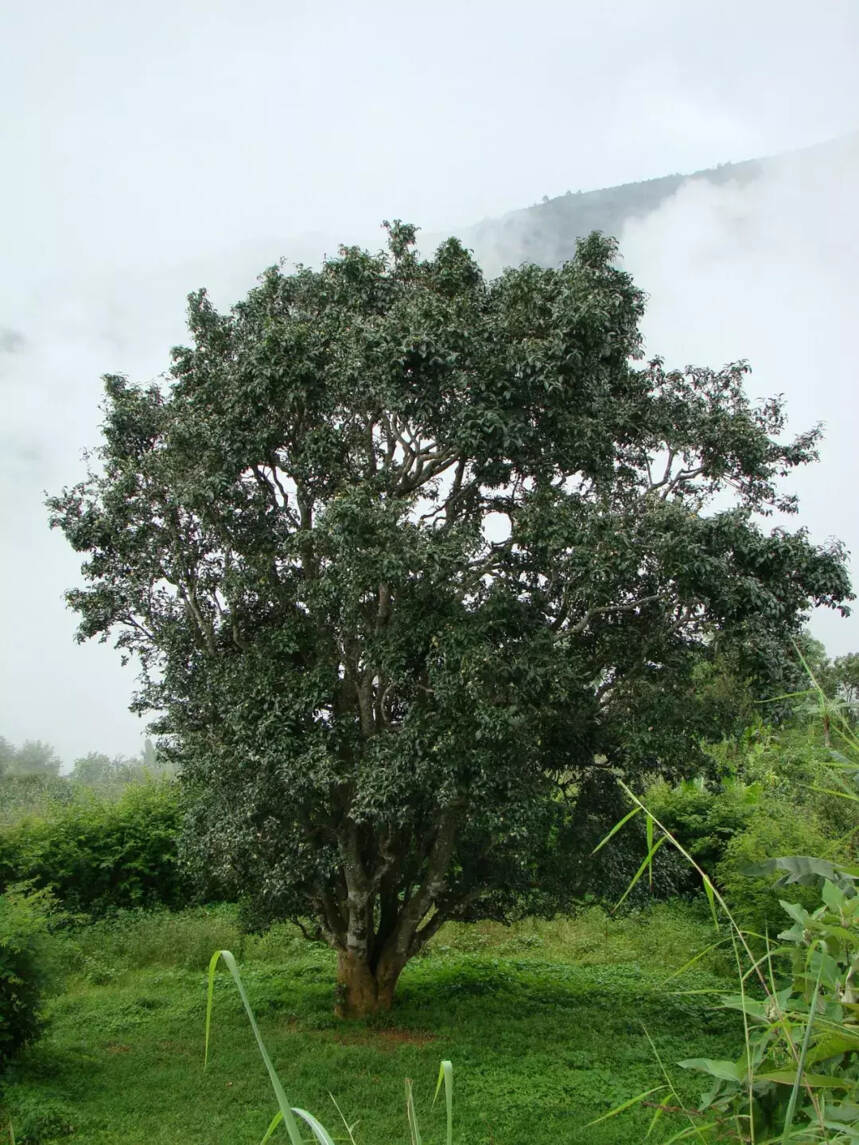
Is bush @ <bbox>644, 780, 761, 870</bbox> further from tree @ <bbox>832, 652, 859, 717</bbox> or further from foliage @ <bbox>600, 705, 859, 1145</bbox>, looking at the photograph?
foliage @ <bbox>600, 705, 859, 1145</bbox>

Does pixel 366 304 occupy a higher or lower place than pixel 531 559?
higher

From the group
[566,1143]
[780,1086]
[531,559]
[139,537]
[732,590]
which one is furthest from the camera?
[139,537]

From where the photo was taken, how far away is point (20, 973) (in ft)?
26.5

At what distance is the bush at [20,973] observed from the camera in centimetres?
789

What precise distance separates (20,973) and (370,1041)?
3.41 meters

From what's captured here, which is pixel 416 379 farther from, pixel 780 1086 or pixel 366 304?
pixel 780 1086

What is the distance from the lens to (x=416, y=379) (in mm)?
7820

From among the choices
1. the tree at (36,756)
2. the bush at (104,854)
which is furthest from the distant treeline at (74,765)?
the bush at (104,854)

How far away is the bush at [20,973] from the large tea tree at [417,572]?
1688mm

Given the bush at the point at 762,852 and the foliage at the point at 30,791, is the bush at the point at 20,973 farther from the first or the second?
the foliage at the point at 30,791

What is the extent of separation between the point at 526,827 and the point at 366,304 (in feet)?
16.5

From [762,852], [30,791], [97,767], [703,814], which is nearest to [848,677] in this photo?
[703,814]

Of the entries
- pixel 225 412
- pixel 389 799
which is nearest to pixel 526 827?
pixel 389 799

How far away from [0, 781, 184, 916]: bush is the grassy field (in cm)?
177
